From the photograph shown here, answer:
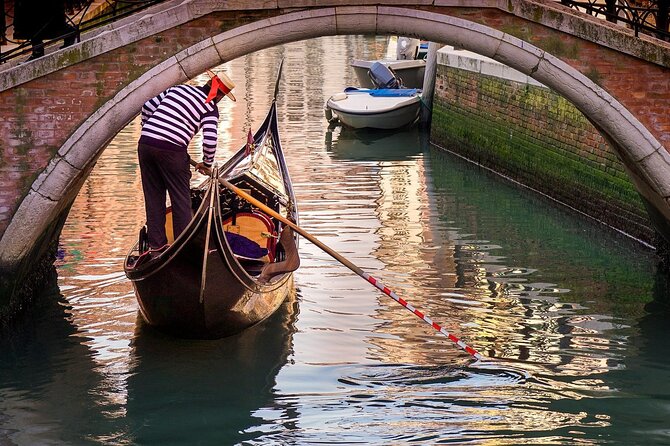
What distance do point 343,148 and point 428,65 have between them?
1.46m

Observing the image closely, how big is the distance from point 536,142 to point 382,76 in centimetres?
449

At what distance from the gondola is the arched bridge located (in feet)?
1.57

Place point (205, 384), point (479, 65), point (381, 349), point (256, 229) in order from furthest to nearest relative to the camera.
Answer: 1. point (479, 65)
2. point (256, 229)
3. point (381, 349)
4. point (205, 384)

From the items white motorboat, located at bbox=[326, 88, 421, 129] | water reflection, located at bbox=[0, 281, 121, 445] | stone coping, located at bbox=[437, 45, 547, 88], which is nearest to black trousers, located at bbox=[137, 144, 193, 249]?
water reflection, located at bbox=[0, 281, 121, 445]

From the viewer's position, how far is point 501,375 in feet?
15.8

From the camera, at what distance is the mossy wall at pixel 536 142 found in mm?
7305

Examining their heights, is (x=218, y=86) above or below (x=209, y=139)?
above

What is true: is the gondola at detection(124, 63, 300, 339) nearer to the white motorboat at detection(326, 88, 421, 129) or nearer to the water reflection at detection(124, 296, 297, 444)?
the water reflection at detection(124, 296, 297, 444)

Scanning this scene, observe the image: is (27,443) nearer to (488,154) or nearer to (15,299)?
(15,299)

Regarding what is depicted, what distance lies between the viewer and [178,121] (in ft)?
16.3

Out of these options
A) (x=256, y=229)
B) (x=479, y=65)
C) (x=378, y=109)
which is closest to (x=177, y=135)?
(x=256, y=229)

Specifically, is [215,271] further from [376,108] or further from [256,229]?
[376,108]

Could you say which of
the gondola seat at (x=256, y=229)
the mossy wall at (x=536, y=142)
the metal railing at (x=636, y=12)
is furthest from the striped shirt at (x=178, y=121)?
the mossy wall at (x=536, y=142)

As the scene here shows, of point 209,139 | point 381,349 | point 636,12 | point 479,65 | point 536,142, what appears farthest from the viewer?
point 479,65
